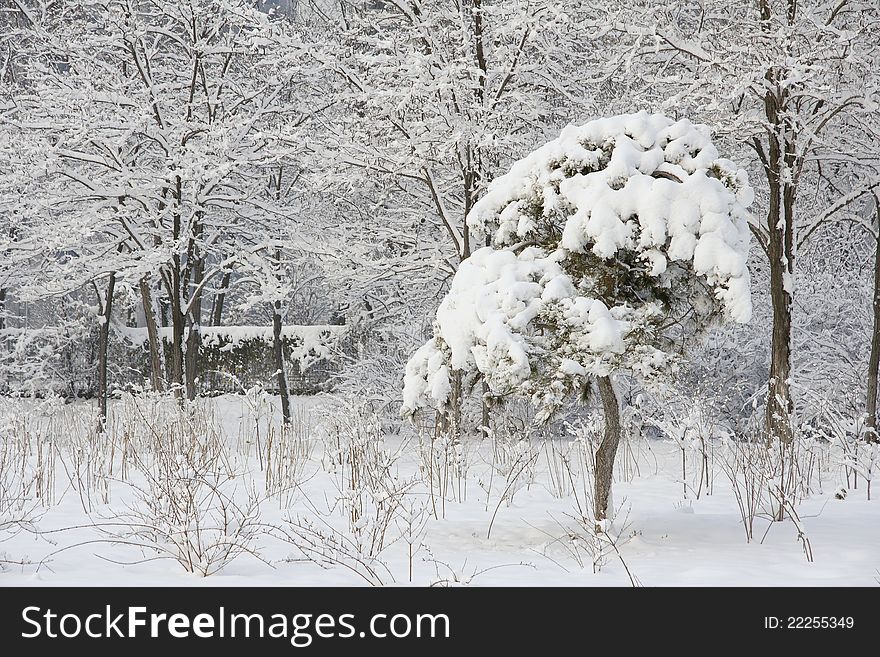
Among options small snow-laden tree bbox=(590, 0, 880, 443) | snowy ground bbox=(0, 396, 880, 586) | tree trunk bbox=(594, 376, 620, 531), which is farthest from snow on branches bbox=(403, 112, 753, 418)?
small snow-laden tree bbox=(590, 0, 880, 443)

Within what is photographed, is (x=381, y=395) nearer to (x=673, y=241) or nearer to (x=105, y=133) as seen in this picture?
(x=105, y=133)

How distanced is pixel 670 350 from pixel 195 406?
6082mm

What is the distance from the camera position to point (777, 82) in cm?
855

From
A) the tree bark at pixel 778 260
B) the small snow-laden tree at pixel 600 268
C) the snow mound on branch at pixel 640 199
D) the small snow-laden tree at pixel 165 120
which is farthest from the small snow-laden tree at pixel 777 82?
the small snow-laden tree at pixel 165 120

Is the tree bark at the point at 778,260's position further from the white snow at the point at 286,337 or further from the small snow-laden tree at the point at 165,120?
the white snow at the point at 286,337

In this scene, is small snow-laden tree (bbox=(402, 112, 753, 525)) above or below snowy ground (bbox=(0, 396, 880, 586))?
above

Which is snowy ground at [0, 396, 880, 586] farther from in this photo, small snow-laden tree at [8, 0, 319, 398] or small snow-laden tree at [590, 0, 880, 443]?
small snow-laden tree at [8, 0, 319, 398]

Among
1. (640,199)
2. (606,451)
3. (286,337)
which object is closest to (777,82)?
(640,199)

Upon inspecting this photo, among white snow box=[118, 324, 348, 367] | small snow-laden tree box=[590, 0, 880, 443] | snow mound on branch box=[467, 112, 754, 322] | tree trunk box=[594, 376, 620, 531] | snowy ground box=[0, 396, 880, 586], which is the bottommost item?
snowy ground box=[0, 396, 880, 586]

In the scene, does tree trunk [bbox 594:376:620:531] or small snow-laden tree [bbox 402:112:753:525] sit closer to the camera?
small snow-laden tree [bbox 402:112:753:525]

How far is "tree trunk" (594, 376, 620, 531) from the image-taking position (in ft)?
17.1

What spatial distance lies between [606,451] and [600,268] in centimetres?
115

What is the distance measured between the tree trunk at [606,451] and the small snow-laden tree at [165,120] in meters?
6.52
